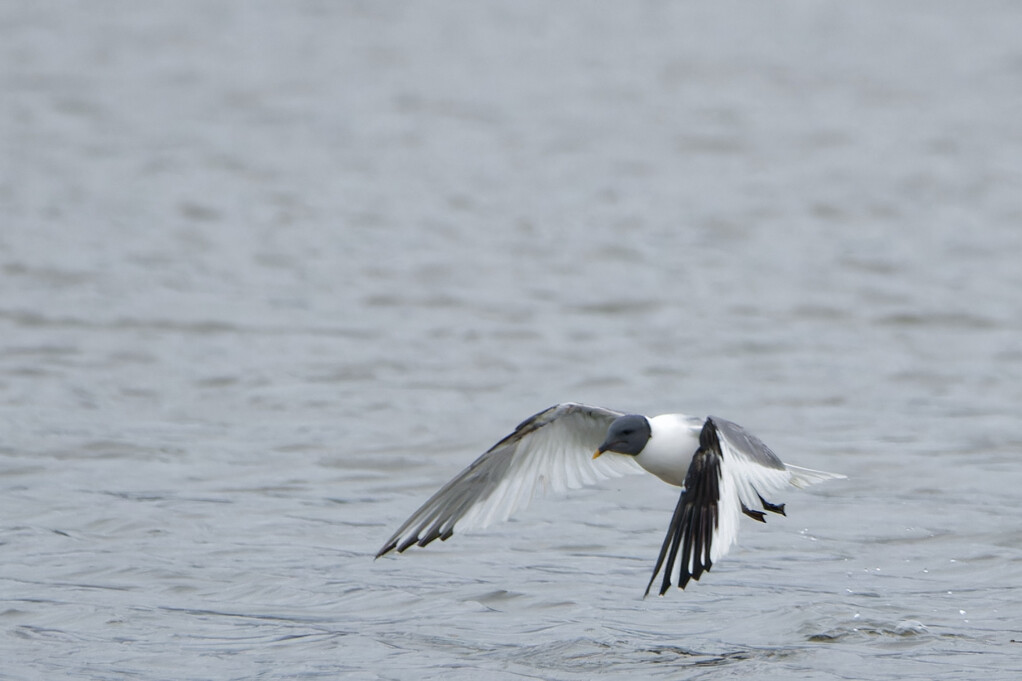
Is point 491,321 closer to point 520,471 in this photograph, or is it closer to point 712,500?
point 520,471

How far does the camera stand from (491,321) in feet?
40.0

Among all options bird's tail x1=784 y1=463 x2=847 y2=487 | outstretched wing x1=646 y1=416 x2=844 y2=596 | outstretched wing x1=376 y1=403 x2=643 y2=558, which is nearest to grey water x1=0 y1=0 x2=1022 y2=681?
outstretched wing x1=376 y1=403 x2=643 y2=558

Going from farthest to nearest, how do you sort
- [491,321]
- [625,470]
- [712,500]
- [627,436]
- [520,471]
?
[491,321] → [625,470] → [520,471] → [627,436] → [712,500]

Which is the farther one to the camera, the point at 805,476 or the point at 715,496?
the point at 805,476

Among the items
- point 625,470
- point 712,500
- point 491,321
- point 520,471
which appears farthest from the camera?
point 491,321

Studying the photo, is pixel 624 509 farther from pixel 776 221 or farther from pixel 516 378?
pixel 776 221

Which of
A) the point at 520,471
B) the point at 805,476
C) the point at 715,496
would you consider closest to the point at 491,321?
the point at 520,471

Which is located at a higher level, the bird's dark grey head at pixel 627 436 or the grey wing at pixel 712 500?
the bird's dark grey head at pixel 627 436

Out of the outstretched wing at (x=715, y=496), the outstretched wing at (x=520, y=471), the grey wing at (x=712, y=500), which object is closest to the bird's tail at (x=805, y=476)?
the outstretched wing at (x=715, y=496)

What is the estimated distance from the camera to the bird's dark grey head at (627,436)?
648 cm

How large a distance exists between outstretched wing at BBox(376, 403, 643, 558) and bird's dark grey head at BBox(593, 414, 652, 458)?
0.70ft

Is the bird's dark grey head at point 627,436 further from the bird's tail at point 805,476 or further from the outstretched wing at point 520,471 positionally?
the bird's tail at point 805,476

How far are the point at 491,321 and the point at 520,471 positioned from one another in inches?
205

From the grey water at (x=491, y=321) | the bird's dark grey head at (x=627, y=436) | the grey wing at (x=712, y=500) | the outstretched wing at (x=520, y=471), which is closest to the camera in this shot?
the grey wing at (x=712, y=500)
